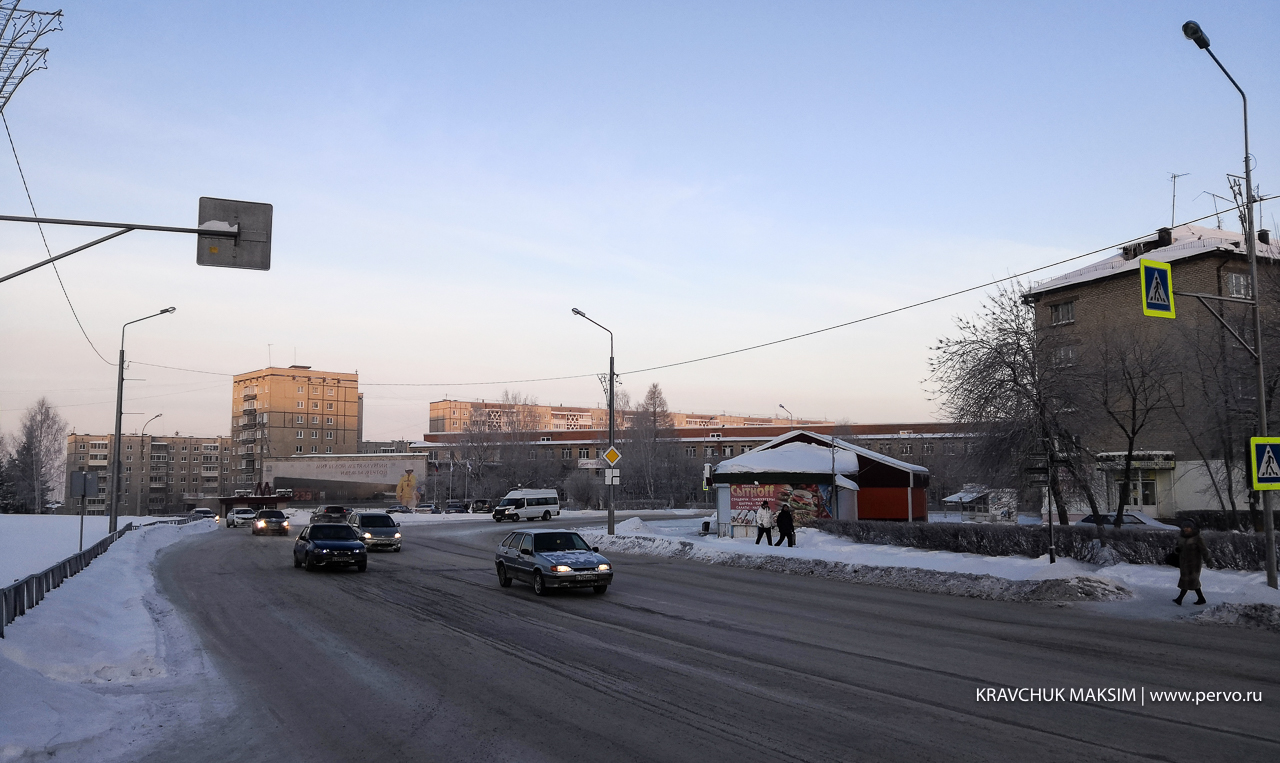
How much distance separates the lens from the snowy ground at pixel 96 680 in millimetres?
7312

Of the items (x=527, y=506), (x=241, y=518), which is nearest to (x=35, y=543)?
(x=241, y=518)

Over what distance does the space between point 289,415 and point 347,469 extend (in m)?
41.7

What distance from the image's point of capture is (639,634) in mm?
13453

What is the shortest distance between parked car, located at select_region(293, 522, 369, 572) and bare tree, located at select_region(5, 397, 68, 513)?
84622 millimetres

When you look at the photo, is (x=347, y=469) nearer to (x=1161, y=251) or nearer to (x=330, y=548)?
(x=330, y=548)

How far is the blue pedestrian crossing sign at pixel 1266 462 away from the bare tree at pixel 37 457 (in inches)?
4187

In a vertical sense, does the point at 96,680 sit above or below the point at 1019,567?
above

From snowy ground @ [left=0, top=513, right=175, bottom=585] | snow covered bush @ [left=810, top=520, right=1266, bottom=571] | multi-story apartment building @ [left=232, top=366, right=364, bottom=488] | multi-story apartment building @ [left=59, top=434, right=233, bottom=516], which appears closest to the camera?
snow covered bush @ [left=810, top=520, right=1266, bottom=571]

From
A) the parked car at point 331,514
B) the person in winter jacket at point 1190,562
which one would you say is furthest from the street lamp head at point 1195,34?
the parked car at point 331,514

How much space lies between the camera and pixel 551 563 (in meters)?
18.7

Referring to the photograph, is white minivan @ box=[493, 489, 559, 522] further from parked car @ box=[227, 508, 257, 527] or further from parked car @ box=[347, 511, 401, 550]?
parked car @ box=[347, 511, 401, 550]

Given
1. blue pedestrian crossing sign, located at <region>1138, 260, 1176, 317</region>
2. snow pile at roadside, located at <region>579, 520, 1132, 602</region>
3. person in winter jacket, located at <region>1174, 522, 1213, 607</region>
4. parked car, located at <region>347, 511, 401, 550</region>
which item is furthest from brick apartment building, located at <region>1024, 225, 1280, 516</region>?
parked car, located at <region>347, 511, 401, 550</region>

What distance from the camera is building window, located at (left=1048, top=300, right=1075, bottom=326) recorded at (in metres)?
52.4

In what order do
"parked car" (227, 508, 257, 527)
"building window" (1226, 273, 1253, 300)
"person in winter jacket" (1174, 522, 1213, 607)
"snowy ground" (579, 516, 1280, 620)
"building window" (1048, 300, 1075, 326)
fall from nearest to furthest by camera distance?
1. "person in winter jacket" (1174, 522, 1213, 607)
2. "snowy ground" (579, 516, 1280, 620)
3. "building window" (1226, 273, 1253, 300)
4. "building window" (1048, 300, 1075, 326)
5. "parked car" (227, 508, 257, 527)
